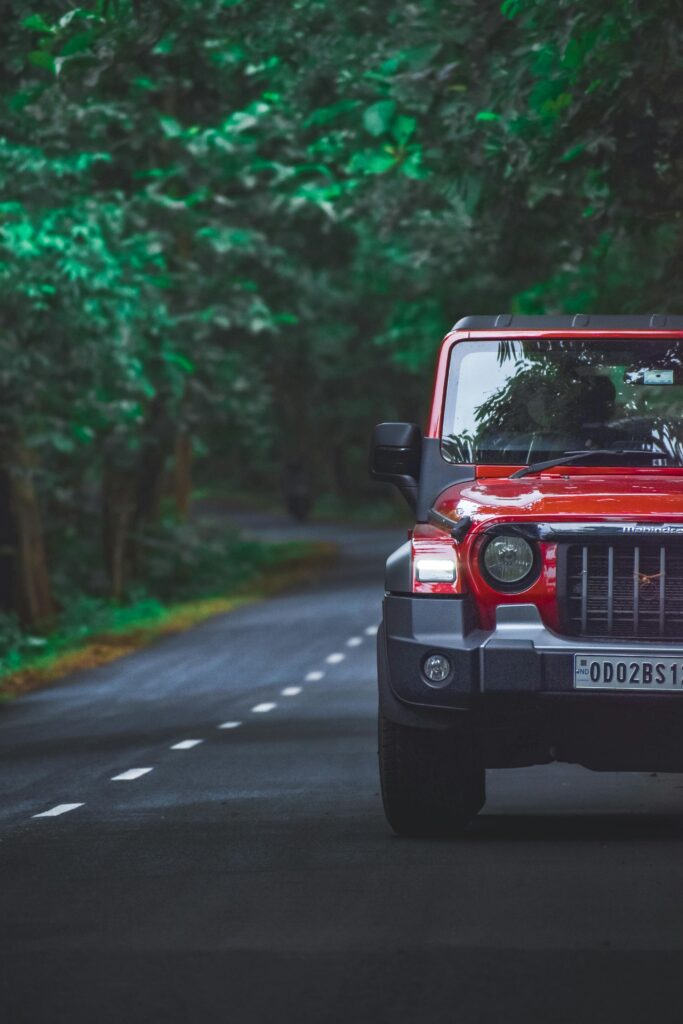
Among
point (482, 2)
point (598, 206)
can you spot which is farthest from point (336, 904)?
point (598, 206)

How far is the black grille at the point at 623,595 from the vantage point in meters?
9.93

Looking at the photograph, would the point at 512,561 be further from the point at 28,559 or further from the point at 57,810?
→ the point at 28,559

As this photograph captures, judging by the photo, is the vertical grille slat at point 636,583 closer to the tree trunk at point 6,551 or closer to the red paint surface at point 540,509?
the red paint surface at point 540,509

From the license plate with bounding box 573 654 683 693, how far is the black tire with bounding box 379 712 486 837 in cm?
88

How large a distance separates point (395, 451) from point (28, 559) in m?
24.5

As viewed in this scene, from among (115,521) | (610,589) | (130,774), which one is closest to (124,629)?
(115,521)

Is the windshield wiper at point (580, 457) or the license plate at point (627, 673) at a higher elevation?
the windshield wiper at point (580, 457)

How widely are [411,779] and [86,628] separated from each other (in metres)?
24.5

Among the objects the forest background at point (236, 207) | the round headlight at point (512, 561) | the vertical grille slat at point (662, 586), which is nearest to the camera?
the vertical grille slat at point (662, 586)

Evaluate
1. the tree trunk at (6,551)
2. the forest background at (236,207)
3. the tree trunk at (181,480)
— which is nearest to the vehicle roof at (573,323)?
the forest background at (236,207)

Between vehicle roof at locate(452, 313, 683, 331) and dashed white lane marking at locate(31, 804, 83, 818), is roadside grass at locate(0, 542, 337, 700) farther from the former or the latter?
vehicle roof at locate(452, 313, 683, 331)

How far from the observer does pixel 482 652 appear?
391 inches

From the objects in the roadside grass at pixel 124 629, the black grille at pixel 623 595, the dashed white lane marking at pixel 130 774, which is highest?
the black grille at pixel 623 595

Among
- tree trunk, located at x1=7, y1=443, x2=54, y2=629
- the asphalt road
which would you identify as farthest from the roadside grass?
the asphalt road
